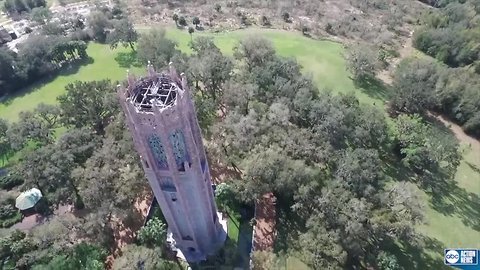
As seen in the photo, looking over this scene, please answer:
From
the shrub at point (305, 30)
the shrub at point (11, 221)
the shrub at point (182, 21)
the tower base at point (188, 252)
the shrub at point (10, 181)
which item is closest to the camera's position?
the tower base at point (188, 252)

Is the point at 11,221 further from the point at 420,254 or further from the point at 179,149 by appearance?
the point at 420,254

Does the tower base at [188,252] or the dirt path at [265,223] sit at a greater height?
the tower base at [188,252]

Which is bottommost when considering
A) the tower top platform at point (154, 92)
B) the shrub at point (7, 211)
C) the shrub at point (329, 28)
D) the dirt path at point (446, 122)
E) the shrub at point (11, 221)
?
the shrub at point (11, 221)

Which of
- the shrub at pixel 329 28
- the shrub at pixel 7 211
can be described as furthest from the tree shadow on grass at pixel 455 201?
Result: the shrub at pixel 7 211

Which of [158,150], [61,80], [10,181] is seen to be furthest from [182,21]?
[158,150]

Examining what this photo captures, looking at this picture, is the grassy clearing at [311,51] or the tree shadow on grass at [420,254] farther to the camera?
the grassy clearing at [311,51]

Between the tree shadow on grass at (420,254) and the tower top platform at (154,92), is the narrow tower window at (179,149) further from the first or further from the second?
the tree shadow on grass at (420,254)

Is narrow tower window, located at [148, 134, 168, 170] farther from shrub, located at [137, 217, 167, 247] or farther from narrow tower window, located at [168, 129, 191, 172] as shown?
shrub, located at [137, 217, 167, 247]

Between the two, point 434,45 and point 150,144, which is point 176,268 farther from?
point 434,45
